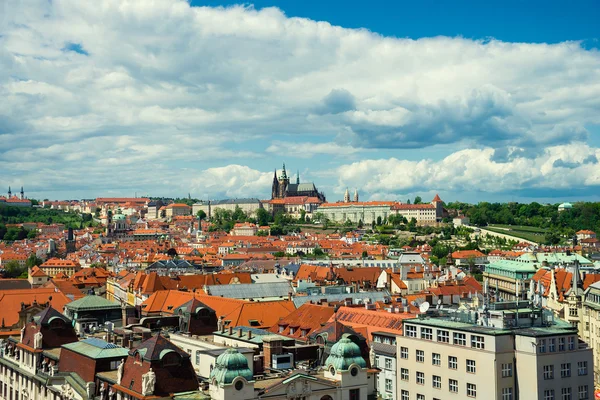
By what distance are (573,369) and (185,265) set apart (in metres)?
106

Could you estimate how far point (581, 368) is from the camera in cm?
4509

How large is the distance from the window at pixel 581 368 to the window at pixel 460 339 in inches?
257

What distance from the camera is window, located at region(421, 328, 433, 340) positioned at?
159ft

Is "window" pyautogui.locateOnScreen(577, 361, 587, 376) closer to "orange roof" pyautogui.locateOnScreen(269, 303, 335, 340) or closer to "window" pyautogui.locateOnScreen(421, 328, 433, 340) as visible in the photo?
"window" pyautogui.locateOnScreen(421, 328, 433, 340)

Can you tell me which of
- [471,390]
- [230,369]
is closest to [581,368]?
[471,390]

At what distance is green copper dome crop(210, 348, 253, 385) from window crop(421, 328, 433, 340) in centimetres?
1597

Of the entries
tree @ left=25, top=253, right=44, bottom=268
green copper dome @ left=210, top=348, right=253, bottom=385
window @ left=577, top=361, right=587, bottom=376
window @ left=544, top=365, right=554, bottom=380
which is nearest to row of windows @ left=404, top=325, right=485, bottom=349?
window @ left=544, top=365, right=554, bottom=380

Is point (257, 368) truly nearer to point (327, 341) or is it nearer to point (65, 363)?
point (327, 341)

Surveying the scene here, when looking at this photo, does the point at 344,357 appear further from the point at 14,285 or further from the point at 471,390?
the point at 14,285

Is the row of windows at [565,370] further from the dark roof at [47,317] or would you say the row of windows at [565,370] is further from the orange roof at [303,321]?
the dark roof at [47,317]

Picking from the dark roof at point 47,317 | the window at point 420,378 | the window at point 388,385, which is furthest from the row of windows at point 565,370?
the dark roof at point 47,317

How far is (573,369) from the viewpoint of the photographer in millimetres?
44562

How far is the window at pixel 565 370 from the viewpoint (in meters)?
44.0

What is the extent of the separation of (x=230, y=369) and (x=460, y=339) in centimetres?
1637
